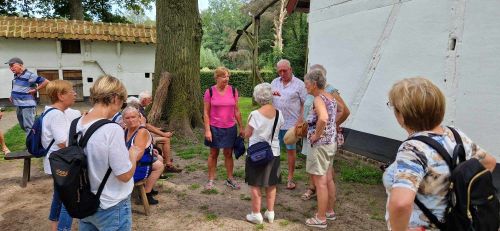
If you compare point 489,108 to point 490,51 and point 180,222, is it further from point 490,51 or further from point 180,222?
point 180,222

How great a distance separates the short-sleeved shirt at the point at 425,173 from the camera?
1464mm

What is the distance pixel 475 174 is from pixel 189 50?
6.76 metres

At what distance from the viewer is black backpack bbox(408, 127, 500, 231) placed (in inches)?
57.9

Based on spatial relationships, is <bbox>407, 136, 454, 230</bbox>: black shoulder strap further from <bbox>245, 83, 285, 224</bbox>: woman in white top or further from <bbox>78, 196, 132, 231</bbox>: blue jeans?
<bbox>245, 83, 285, 224</bbox>: woman in white top

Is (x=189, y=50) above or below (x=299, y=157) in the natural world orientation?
above

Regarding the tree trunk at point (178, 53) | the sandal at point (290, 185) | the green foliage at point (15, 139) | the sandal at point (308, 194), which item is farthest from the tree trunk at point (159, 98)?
the sandal at point (308, 194)

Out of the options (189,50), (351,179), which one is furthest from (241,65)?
(351,179)

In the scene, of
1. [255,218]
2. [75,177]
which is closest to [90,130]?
Answer: [75,177]

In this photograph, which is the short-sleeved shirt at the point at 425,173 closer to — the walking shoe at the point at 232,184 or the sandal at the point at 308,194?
the sandal at the point at 308,194

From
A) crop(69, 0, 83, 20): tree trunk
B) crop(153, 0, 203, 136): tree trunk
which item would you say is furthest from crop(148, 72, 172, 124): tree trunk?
crop(69, 0, 83, 20): tree trunk

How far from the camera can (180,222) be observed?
374cm

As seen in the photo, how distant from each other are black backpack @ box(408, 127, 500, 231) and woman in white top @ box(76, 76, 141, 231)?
1.60 metres

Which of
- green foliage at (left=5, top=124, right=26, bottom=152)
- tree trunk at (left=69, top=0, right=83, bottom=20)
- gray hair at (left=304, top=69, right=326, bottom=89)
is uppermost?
tree trunk at (left=69, top=0, right=83, bottom=20)

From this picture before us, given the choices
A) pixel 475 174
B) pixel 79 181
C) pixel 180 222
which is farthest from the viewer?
pixel 180 222
